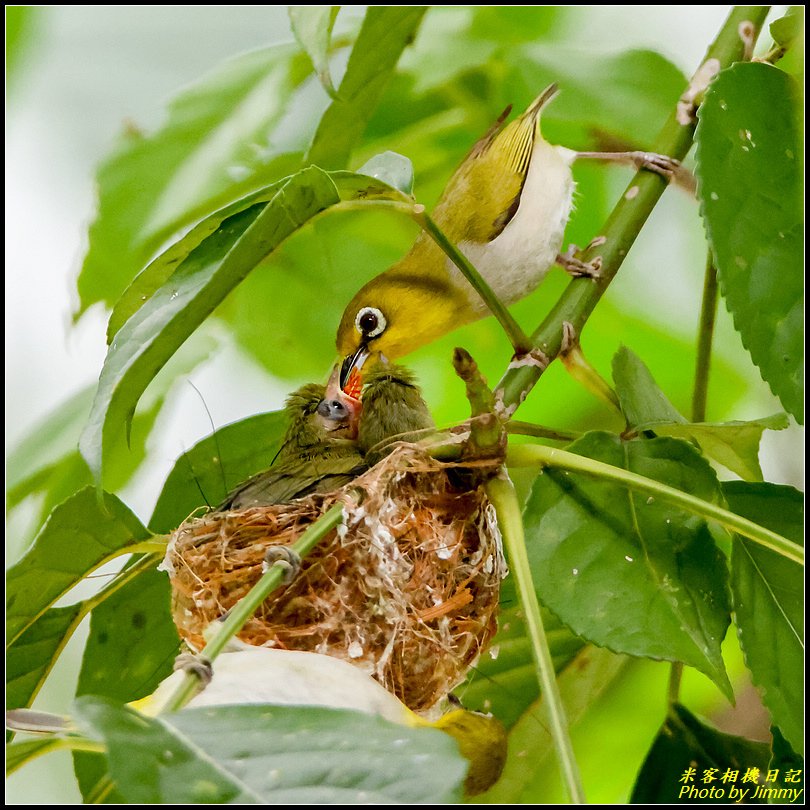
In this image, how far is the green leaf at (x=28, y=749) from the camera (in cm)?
79

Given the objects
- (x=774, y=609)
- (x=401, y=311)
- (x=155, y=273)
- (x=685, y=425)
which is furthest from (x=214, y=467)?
(x=401, y=311)

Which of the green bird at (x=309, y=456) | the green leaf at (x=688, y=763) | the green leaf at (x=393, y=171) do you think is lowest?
the green leaf at (x=688, y=763)

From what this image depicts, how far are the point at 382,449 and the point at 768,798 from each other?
761mm

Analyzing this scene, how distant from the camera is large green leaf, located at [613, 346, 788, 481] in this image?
3.90ft

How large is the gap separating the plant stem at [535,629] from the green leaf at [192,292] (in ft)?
1.17

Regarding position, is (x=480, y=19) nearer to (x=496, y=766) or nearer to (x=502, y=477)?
(x=502, y=477)

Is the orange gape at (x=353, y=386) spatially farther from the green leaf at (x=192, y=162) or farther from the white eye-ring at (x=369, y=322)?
the green leaf at (x=192, y=162)

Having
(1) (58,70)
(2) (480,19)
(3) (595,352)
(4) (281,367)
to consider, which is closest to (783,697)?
(3) (595,352)

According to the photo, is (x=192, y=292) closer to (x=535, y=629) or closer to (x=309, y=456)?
(x=535, y=629)

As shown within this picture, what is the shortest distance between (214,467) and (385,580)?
1.25 ft

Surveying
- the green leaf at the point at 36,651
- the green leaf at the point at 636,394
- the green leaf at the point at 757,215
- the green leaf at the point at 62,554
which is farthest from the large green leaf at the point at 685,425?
the green leaf at the point at 36,651

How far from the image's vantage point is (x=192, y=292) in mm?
844

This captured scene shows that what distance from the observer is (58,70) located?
256 cm

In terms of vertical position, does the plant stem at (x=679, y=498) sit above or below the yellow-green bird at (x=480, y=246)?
below
